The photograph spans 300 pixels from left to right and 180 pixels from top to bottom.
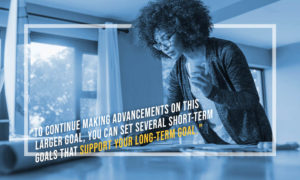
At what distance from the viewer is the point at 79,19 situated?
329cm

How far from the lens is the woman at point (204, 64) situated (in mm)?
921

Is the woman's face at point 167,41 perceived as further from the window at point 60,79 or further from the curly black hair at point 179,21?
the window at point 60,79

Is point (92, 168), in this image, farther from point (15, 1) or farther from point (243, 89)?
point (243, 89)

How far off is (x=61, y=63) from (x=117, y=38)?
2.67 ft

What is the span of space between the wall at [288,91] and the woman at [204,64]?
4331 millimetres

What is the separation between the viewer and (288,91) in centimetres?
494

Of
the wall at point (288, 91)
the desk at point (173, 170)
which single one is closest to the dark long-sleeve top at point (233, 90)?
the desk at point (173, 170)

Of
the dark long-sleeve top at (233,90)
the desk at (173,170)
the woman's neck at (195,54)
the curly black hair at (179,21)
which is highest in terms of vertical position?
the curly black hair at (179,21)

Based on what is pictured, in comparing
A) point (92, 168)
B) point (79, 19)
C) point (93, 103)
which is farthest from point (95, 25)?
point (92, 168)

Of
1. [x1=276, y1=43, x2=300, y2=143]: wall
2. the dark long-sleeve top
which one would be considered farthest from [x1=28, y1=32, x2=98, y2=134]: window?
[x1=276, y1=43, x2=300, y2=143]: wall

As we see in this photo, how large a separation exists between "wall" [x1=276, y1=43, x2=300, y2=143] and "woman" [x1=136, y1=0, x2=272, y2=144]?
14.2ft

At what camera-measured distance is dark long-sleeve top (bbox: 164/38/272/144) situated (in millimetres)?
872

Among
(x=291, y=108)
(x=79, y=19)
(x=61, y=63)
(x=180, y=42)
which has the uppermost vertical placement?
(x=79, y=19)

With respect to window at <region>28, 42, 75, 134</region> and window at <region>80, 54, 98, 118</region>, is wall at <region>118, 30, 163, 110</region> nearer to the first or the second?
window at <region>80, 54, 98, 118</region>
